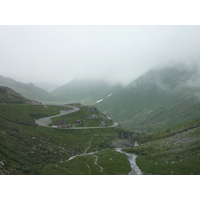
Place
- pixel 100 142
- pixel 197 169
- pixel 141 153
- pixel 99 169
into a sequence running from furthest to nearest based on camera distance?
pixel 100 142
pixel 141 153
pixel 99 169
pixel 197 169

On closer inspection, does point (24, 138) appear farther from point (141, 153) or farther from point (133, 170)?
point (141, 153)

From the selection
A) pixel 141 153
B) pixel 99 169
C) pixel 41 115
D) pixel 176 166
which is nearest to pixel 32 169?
pixel 99 169

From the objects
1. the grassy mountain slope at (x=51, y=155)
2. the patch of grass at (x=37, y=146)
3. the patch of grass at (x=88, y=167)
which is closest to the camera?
the patch of grass at (x=37, y=146)

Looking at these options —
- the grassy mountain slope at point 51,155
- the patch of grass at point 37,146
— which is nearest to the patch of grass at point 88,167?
the grassy mountain slope at point 51,155

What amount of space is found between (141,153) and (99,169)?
5058 cm

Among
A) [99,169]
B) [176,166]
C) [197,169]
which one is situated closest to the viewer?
[197,169]

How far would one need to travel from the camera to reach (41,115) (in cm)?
19150

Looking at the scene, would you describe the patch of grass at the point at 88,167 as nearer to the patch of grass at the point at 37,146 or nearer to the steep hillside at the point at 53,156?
the steep hillside at the point at 53,156

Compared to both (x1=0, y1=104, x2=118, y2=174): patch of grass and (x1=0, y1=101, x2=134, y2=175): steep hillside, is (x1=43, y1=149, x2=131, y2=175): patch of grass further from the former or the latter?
(x1=0, y1=104, x2=118, y2=174): patch of grass

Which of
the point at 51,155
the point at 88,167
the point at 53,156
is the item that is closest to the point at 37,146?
the point at 51,155

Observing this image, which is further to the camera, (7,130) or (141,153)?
(141,153)

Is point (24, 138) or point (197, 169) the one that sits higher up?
point (24, 138)

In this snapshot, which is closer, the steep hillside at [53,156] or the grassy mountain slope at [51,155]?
the grassy mountain slope at [51,155]

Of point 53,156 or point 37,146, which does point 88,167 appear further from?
point 37,146
